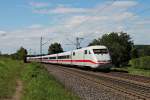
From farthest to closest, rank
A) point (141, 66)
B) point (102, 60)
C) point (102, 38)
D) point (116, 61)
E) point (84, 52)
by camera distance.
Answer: point (102, 38), point (116, 61), point (141, 66), point (84, 52), point (102, 60)

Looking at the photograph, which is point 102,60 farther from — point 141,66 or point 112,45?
point 112,45

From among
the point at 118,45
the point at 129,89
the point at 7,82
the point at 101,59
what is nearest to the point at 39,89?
the point at 129,89

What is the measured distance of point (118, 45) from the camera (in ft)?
231

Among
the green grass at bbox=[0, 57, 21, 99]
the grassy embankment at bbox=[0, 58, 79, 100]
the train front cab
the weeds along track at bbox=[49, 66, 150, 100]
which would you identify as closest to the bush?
the train front cab

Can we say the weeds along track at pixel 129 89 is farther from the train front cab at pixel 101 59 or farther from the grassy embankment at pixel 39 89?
the train front cab at pixel 101 59

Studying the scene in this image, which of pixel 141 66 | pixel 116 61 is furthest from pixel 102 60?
pixel 116 61

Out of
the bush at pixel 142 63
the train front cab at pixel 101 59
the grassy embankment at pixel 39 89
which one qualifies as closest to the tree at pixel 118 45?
the bush at pixel 142 63

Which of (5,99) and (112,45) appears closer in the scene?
(5,99)

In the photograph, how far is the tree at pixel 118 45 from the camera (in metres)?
68.9

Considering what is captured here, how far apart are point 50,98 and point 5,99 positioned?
109 inches

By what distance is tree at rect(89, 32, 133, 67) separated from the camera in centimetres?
6894

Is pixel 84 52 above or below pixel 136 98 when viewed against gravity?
above

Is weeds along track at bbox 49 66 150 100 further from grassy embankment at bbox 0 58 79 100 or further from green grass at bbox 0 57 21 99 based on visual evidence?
green grass at bbox 0 57 21 99

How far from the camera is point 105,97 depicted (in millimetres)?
18109
